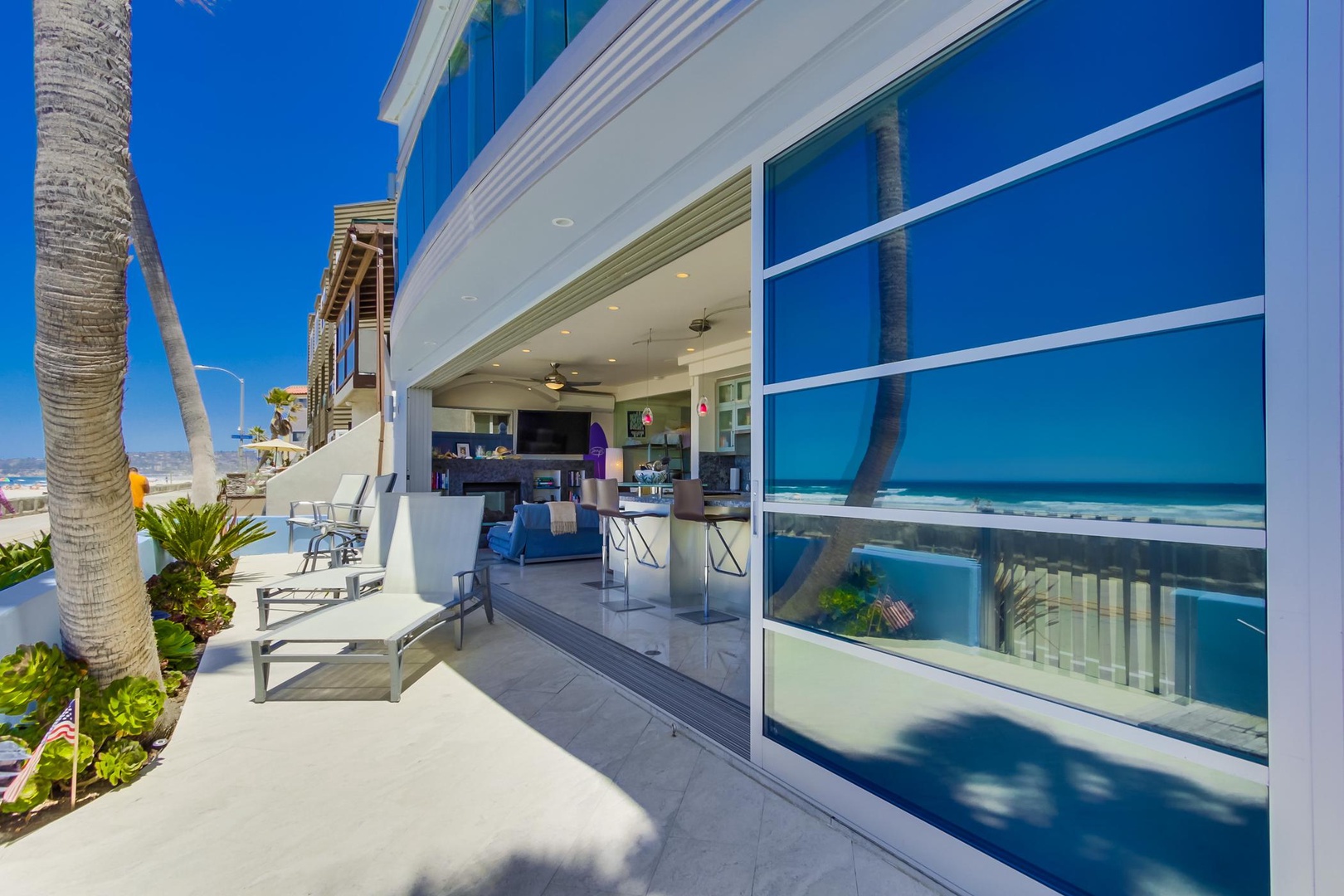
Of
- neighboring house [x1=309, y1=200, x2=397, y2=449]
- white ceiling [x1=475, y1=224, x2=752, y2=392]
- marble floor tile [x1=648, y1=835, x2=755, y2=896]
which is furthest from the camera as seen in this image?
neighboring house [x1=309, y1=200, x2=397, y2=449]

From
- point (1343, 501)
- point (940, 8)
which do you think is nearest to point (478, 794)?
point (1343, 501)

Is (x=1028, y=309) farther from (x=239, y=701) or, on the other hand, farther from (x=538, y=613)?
(x=538, y=613)

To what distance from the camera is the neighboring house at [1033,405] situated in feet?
4.28

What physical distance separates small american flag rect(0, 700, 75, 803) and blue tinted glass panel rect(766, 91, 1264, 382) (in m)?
3.08

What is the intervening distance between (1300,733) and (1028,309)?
1.13 metres

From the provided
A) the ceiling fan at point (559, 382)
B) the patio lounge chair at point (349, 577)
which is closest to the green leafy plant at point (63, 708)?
the patio lounge chair at point (349, 577)

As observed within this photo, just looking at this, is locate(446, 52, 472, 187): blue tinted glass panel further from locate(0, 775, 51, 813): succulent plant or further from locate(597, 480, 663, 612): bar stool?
locate(0, 775, 51, 813): succulent plant

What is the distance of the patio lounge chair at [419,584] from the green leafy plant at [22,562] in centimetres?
123

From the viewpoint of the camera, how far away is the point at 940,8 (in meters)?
2.00

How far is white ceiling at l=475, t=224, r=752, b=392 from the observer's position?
552 cm

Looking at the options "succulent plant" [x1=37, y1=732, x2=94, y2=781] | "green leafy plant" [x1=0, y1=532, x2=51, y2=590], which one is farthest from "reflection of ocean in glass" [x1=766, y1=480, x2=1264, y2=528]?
"green leafy plant" [x1=0, y1=532, x2=51, y2=590]

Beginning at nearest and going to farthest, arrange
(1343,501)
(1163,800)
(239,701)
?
(1343,501) → (1163,800) → (239,701)

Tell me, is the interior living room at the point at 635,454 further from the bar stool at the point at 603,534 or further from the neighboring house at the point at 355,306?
the neighboring house at the point at 355,306

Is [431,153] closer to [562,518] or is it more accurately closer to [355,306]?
[562,518]
